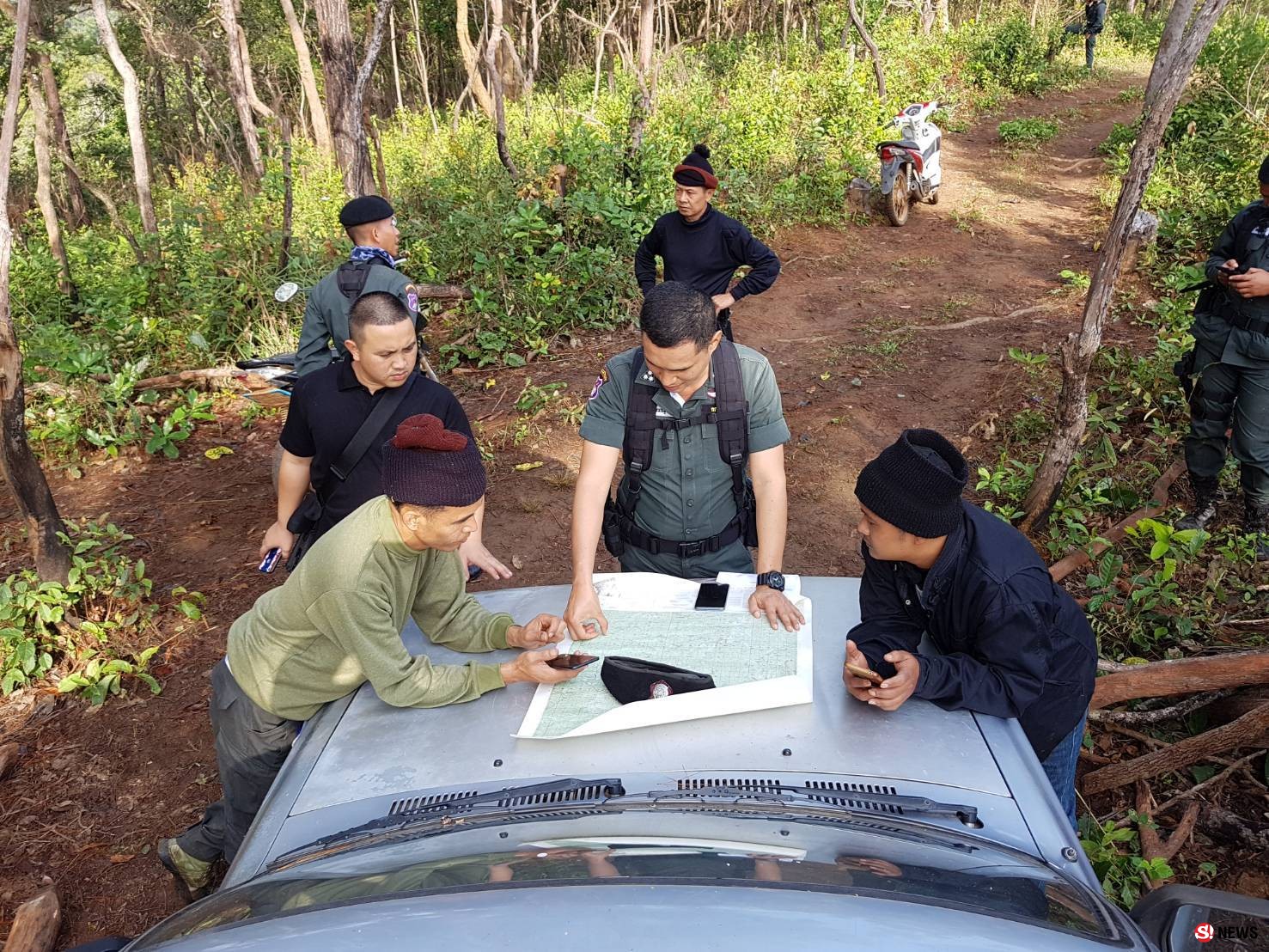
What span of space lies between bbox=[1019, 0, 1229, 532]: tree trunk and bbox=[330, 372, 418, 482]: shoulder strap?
3206 mm

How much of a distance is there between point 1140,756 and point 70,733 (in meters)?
4.39

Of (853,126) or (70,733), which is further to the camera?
(853,126)

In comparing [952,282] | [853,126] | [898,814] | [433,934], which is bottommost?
[952,282]

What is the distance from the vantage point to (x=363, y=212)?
4.31m

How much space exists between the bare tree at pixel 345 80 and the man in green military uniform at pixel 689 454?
19.4 feet

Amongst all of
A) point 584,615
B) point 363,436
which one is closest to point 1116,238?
point 584,615

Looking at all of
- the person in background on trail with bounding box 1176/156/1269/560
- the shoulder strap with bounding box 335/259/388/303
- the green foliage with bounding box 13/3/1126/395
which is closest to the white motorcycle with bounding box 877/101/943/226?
the green foliage with bounding box 13/3/1126/395

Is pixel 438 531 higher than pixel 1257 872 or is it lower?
higher

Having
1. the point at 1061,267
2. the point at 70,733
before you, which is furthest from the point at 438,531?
the point at 1061,267

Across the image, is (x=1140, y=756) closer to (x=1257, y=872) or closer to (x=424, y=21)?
(x=1257, y=872)

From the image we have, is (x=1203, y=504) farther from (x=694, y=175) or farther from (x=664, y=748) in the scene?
(x=664, y=748)

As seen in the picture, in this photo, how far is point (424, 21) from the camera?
85.3 feet

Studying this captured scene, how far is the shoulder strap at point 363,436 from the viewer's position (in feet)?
9.64

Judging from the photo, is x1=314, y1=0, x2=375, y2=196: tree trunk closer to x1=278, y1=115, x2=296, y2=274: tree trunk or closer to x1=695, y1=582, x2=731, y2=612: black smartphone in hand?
x1=278, y1=115, x2=296, y2=274: tree trunk
